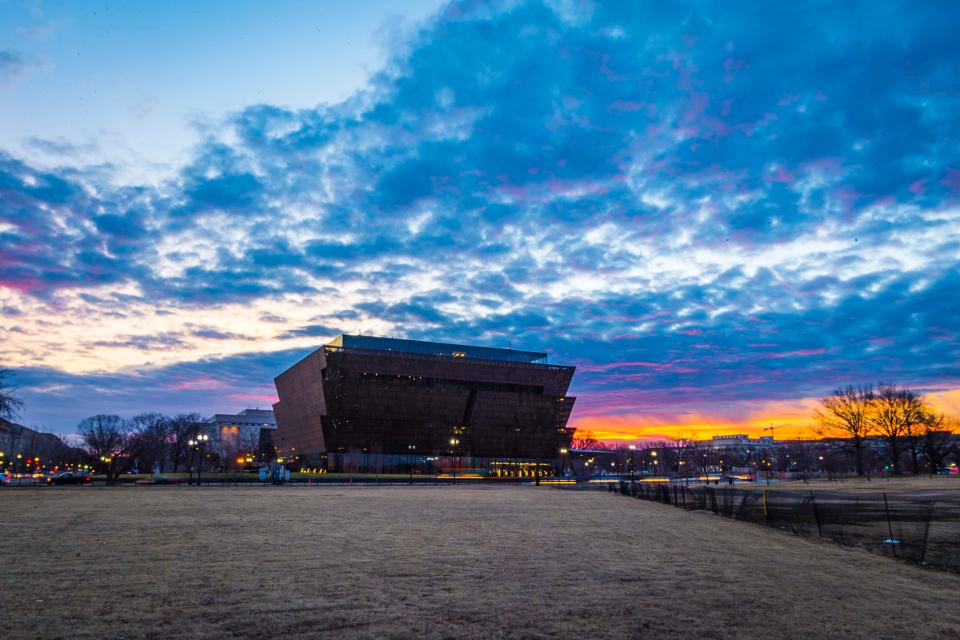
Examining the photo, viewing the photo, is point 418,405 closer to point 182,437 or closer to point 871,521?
point 182,437

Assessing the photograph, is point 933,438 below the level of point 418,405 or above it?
below

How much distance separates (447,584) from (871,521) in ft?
77.6

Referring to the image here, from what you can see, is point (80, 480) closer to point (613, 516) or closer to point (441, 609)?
point (613, 516)

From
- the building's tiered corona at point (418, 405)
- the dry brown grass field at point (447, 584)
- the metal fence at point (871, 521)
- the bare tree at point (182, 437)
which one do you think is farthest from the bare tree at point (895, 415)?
the bare tree at point (182, 437)

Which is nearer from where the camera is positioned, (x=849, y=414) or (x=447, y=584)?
(x=447, y=584)

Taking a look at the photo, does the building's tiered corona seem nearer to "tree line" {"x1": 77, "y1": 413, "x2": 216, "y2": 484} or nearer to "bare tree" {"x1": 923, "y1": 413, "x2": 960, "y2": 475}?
"tree line" {"x1": 77, "y1": 413, "x2": 216, "y2": 484}

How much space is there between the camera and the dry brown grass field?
370 inches

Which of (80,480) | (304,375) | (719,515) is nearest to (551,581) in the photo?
(719,515)

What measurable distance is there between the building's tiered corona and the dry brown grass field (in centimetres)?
11528

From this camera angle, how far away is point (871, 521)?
90.1 feet

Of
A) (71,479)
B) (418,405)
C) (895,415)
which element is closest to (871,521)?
(71,479)

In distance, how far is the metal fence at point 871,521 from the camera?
1903cm

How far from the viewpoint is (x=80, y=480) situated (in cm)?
7006

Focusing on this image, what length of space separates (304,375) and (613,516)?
127m
